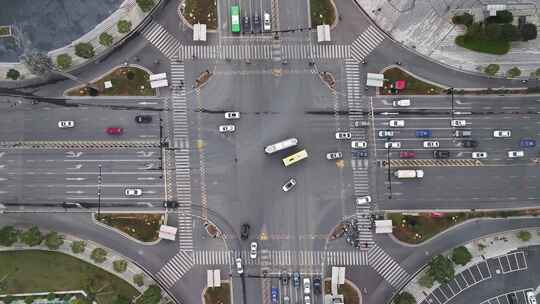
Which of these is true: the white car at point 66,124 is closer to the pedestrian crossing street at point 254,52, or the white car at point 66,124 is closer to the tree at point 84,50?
the tree at point 84,50

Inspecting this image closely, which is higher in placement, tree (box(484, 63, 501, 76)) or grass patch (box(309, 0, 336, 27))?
grass patch (box(309, 0, 336, 27))

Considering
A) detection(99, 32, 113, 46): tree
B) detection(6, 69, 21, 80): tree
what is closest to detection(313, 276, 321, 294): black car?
detection(99, 32, 113, 46): tree

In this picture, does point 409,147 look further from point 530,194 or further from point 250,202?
point 250,202

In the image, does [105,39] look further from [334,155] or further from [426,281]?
[426,281]

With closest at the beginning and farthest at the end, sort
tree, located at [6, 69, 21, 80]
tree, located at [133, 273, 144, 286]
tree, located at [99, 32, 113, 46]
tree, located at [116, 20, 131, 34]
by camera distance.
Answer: tree, located at [99, 32, 113, 46] → tree, located at [133, 273, 144, 286] → tree, located at [6, 69, 21, 80] → tree, located at [116, 20, 131, 34]

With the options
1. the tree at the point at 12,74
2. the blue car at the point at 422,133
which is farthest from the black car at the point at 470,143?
the tree at the point at 12,74

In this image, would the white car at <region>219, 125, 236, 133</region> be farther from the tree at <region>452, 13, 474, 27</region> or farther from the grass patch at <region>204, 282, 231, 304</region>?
the tree at <region>452, 13, 474, 27</region>
